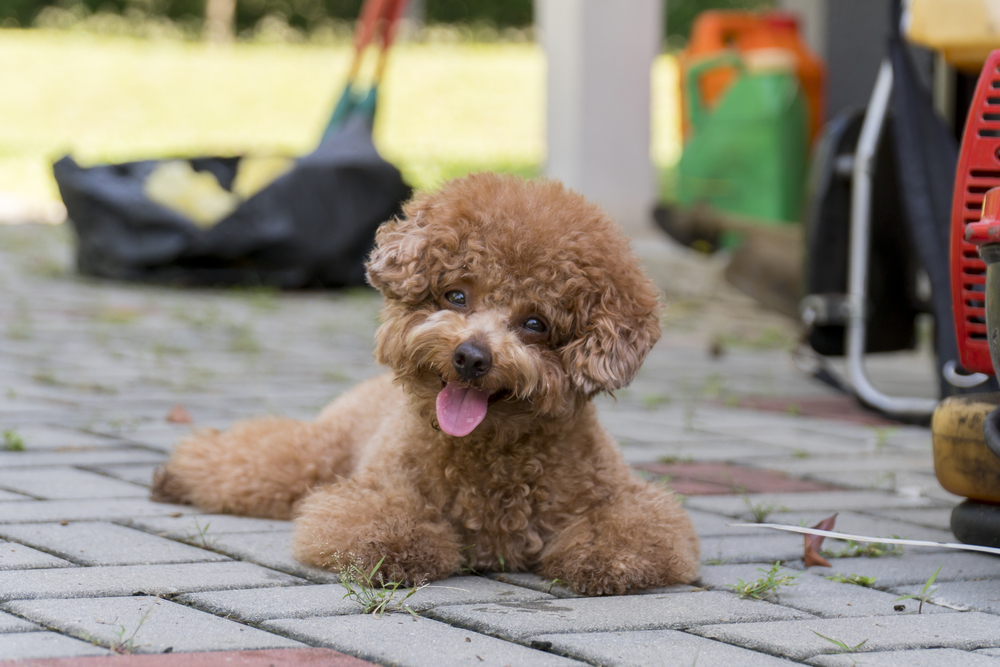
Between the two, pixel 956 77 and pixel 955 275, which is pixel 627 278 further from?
pixel 956 77

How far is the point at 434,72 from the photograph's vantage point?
1948 cm

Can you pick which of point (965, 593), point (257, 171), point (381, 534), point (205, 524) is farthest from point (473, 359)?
point (257, 171)

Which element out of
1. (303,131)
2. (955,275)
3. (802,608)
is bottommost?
(303,131)

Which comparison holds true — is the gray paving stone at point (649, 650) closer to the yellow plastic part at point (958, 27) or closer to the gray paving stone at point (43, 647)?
the gray paving stone at point (43, 647)

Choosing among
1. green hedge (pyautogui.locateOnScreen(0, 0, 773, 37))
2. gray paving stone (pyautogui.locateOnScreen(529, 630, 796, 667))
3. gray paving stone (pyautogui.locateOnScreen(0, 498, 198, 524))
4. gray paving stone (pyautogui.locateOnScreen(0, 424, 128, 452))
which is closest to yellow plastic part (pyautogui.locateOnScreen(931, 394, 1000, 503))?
gray paving stone (pyautogui.locateOnScreen(529, 630, 796, 667))

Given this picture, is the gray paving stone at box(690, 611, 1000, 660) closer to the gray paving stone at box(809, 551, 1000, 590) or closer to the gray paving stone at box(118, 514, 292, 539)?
the gray paving stone at box(809, 551, 1000, 590)

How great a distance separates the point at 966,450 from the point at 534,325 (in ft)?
3.12

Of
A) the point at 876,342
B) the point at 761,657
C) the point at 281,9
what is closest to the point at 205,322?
the point at 876,342

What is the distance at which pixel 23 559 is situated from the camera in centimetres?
222

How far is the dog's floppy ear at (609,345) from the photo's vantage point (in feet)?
7.07

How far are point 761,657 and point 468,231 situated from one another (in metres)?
0.88

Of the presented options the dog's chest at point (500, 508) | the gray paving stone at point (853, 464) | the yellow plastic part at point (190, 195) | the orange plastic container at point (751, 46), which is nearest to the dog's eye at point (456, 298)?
the dog's chest at point (500, 508)

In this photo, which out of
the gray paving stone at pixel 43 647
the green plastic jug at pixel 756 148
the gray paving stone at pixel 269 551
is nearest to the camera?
the gray paving stone at pixel 43 647

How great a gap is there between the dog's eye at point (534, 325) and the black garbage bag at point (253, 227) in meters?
4.87
